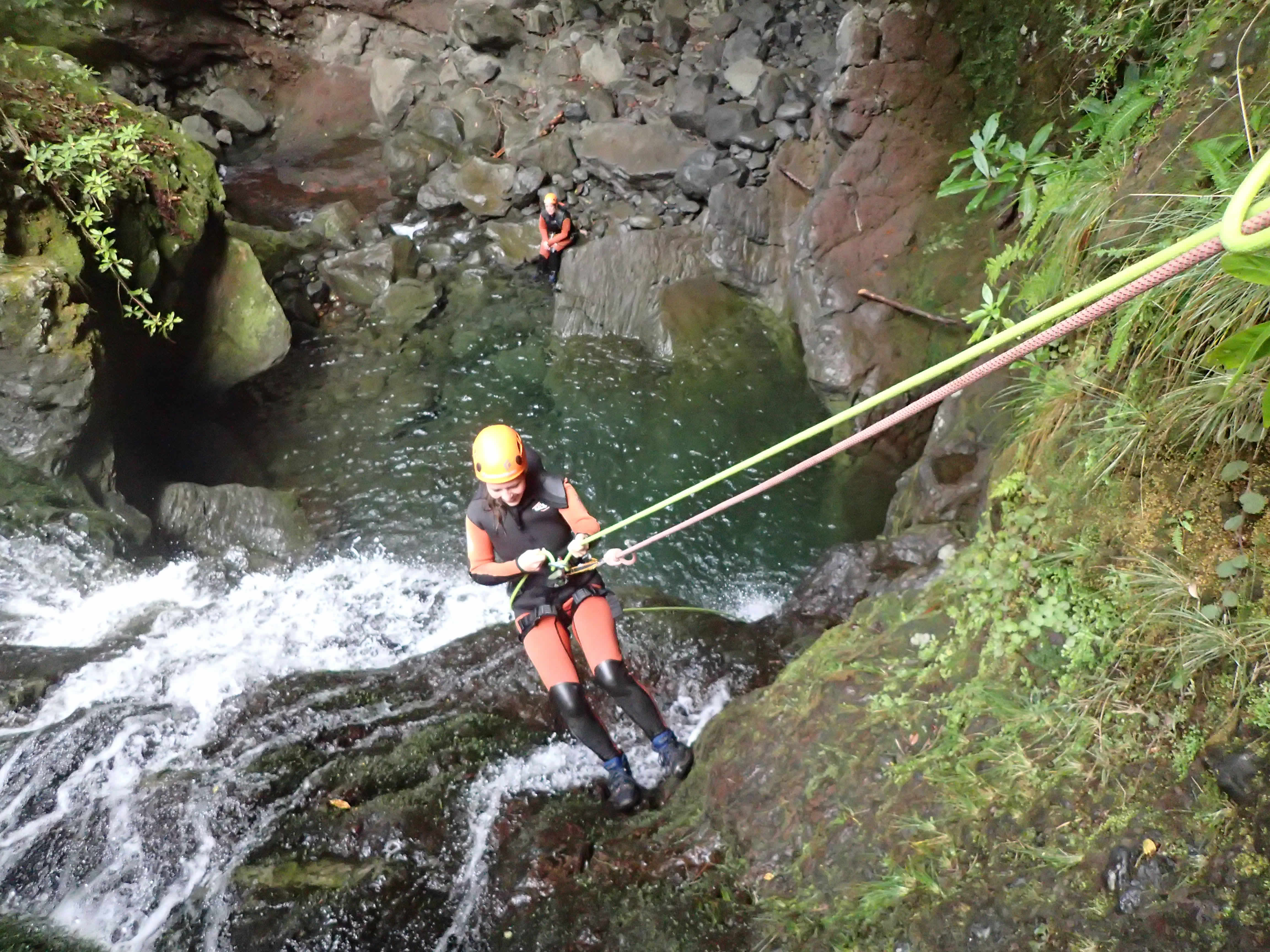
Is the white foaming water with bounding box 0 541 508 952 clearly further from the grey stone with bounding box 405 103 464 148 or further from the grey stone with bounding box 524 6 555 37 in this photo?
the grey stone with bounding box 524 6 555 37

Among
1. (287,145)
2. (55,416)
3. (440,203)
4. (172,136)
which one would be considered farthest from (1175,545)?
(287,145)

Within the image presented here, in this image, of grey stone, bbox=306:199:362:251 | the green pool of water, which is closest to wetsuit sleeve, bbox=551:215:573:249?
the green pool of water

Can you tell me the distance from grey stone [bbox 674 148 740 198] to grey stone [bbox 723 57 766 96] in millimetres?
932

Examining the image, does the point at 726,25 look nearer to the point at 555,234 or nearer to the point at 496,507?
the point at 555,234

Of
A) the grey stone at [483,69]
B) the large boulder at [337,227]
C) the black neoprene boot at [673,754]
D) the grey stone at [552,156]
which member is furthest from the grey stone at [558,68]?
the black neoprene boot at [673,754]

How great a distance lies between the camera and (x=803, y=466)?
2576mm

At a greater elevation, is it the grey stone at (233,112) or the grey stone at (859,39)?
the grey stone at (233,112)

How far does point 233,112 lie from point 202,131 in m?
0.85

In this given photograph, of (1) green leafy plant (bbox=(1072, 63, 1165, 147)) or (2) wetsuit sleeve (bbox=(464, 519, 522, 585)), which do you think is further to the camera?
(1) green leafy plant (bbox=(1072, 63, 1165, 147))

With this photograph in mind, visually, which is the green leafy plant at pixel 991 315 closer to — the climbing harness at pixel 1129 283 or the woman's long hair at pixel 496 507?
the climbing harness at pixel 1129 283

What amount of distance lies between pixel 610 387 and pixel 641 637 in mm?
4188

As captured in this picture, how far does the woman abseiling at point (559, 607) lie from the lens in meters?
3.80

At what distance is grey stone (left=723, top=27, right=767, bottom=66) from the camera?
963 cm

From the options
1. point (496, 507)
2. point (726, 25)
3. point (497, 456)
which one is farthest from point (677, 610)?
point (726, 25)
